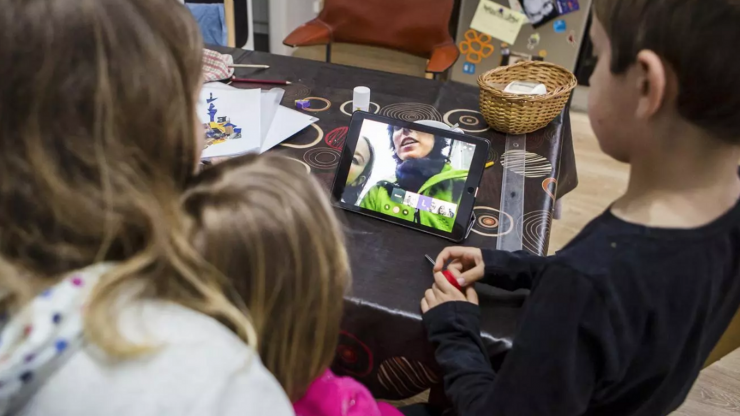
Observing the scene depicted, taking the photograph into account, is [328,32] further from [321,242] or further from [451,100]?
[321,242]

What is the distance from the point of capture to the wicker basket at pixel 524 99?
3.61 feet

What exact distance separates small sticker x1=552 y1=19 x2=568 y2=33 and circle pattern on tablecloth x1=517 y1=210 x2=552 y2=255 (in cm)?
194

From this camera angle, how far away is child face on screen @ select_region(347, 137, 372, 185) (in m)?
0.94

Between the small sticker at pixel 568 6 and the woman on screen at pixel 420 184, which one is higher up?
the woman on screen at pixel 420 184

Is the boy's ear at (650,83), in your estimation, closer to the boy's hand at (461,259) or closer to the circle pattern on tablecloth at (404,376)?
the boy's hand at (461,259)

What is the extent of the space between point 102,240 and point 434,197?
552mm

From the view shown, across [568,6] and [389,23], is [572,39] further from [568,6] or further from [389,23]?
[389,23]

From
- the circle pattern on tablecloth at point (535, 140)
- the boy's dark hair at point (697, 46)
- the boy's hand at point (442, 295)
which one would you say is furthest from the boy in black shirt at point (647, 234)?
the circle pattern on tablecloth at point (535, 140)

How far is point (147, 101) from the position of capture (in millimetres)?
456

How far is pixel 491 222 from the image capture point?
0.92m

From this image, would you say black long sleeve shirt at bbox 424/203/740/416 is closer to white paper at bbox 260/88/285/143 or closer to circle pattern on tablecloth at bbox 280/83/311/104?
white paper at bbox 260/88/285/143

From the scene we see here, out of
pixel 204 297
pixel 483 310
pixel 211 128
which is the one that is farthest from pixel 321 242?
pixel 211 128

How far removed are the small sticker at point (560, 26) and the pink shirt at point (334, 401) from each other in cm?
234

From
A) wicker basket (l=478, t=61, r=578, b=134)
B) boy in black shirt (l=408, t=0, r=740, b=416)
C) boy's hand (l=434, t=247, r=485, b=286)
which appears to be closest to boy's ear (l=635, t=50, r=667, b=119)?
boy in black shirt (l=408, t=0, r=740, b=416)
